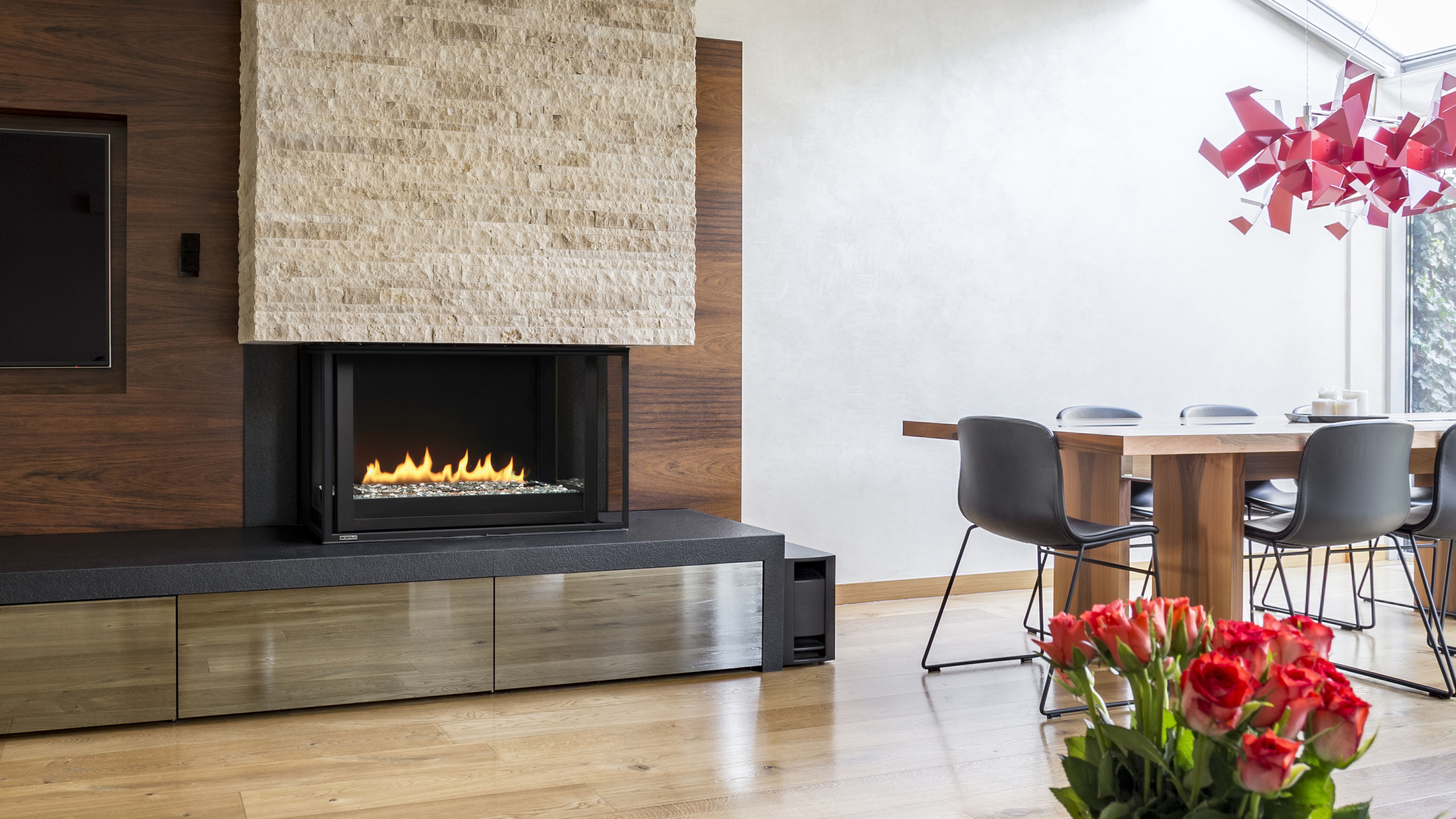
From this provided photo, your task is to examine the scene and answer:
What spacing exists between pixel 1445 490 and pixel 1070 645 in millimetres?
3167

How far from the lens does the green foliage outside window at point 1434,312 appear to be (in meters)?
5.93

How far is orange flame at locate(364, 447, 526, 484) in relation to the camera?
3654mm

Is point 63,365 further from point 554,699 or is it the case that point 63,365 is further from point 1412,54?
point 1412,54

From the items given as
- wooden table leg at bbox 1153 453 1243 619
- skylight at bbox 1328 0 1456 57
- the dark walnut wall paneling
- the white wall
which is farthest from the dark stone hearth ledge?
skylight at bbox 1328 0 1456 57

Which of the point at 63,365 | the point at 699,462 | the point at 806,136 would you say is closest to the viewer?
the point at 63,365

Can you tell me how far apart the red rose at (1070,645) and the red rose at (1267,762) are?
0.16 m

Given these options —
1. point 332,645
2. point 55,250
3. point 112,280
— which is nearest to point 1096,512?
point 332,645

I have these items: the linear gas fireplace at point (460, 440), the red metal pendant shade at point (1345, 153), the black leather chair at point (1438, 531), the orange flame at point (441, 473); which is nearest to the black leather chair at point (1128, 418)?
the black leather chair at point (1438, 531)

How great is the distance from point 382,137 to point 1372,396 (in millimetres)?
5209

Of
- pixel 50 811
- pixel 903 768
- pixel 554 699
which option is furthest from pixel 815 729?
pixel 50 811

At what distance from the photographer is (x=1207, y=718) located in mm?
803

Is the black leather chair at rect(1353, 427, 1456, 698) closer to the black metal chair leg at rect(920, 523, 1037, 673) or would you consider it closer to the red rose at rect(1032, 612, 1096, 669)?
the black metal chair leg at rect(920, 523, 1037, 673)

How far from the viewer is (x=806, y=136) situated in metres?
4.55

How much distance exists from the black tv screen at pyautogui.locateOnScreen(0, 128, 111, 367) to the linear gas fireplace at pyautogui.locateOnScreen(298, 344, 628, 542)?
626 mm
